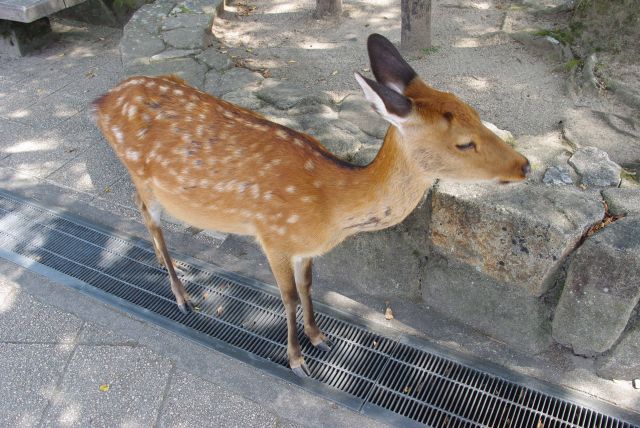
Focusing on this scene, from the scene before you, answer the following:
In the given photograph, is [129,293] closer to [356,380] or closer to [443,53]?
[356,380]

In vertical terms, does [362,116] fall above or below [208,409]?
above

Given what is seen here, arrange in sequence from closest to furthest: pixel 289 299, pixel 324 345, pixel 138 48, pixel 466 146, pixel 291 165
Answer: pixel 466 146 < pixel 291 165 < pixel 289 299 < pixel 324 345 < pixel 138 48

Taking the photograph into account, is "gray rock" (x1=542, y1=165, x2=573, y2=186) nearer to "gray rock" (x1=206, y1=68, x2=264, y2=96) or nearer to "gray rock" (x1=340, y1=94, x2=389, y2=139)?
"gray rock" (x1=340, y1=94, x2=389, y2=139)

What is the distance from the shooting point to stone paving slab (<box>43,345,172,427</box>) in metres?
2.93

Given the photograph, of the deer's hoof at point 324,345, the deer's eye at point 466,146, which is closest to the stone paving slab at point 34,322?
the deer's hoof at point 324,345

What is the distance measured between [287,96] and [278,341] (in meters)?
1.78

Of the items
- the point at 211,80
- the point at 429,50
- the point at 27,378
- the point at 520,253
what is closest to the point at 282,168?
the point at 520,253

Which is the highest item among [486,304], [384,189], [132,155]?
[384,189]

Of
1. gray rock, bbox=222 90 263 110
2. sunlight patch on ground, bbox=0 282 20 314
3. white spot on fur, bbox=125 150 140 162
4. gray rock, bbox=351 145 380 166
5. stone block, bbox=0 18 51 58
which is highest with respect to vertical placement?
white spot on fur, bbox=125 150 140 162

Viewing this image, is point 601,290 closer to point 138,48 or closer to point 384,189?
point 384,189

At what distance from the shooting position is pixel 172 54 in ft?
16.0

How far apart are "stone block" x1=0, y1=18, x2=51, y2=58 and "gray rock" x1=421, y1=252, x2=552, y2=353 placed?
5500 millimetres

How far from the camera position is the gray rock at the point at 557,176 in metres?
3.03

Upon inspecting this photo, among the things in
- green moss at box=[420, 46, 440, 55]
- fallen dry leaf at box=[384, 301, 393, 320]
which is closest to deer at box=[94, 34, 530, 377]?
fallen dry leaf at box=[384, 301, 393, 320]
